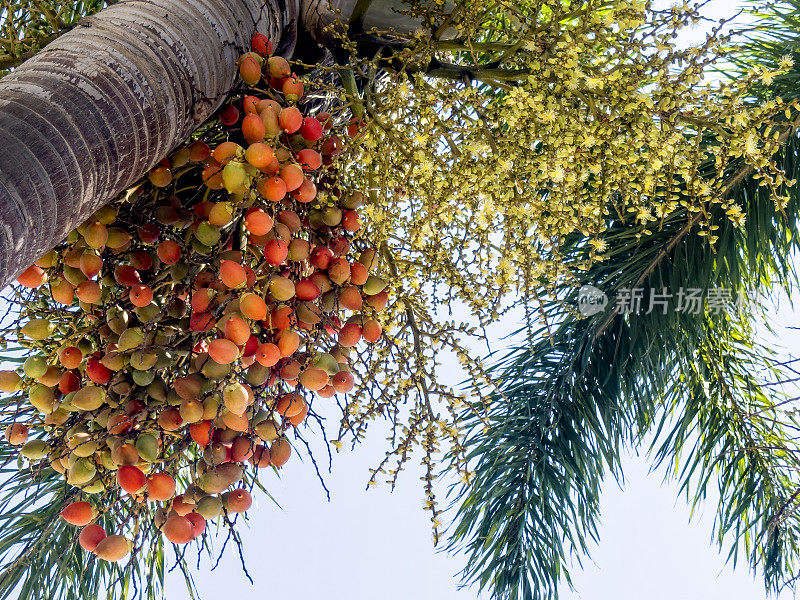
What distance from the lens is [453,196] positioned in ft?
4.43

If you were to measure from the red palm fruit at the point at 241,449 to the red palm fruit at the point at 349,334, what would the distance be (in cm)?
26

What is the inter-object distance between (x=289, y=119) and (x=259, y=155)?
0.12 m

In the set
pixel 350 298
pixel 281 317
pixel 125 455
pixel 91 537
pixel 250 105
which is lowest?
pixel 91 537

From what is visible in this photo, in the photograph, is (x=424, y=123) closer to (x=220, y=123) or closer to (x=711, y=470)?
(x=220, y=123)

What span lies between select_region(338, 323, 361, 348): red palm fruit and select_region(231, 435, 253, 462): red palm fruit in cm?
26

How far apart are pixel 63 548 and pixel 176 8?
66.4 inches

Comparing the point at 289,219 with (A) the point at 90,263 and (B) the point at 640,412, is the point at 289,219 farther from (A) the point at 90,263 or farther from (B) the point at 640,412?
(B) the point at 640,412

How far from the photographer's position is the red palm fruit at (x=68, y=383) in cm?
116

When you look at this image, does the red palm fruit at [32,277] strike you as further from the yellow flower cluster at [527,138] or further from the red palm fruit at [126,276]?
the yellow flower cluster at [527,138]

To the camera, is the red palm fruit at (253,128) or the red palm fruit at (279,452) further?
the red palm fruit at (279,452)

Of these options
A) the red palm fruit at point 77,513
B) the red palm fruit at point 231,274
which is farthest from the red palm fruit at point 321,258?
the red palm fruit at point 77,513

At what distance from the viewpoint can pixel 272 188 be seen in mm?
1036

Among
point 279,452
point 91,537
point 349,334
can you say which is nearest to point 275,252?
point 349,334

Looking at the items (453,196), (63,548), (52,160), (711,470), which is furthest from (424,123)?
(711,470)
